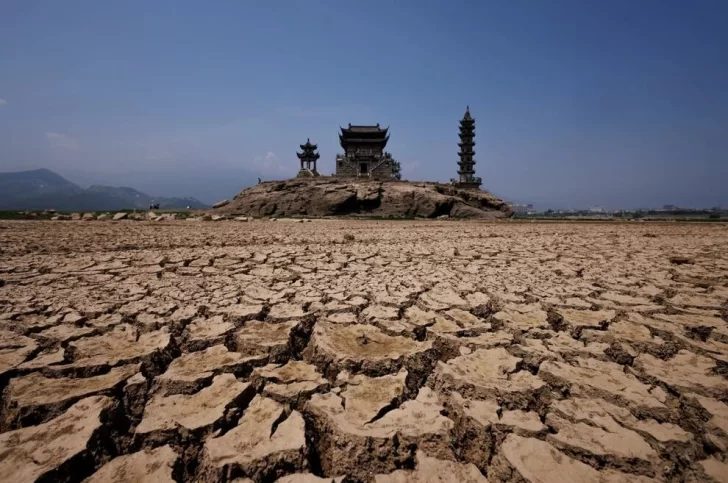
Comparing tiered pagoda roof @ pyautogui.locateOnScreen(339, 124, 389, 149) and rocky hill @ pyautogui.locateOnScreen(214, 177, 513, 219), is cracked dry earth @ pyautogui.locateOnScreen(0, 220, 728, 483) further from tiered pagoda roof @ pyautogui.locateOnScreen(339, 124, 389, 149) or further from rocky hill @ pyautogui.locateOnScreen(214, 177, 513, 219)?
tiered pagoda roof @ pyautogui.locateOnScreen(339, 124, 389, 149)

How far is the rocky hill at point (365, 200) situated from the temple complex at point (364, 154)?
791 centimetres

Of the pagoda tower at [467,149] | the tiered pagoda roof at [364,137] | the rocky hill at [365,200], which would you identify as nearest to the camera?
the rocky hill at [365,200]

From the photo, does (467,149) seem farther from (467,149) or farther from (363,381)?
(363,381)

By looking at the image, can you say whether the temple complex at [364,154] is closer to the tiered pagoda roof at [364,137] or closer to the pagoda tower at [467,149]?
the tiered pagoda roof at [364,137]

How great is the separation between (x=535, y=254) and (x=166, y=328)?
15.3ft

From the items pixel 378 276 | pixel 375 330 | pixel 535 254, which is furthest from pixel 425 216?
pixel 375 330

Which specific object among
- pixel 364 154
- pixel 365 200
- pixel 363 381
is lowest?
pixel 363 381

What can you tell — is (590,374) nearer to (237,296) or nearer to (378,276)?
(378,276)

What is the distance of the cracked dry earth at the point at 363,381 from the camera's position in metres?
1.02

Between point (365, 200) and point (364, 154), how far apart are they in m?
13.0

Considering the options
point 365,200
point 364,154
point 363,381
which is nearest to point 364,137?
point 364,154

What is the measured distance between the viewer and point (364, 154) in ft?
110

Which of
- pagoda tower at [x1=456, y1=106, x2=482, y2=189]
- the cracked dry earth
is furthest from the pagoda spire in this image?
the cracked dry earth

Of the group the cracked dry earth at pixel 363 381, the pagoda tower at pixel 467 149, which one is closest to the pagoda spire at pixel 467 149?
the pagoda tower at pixel 467 149
